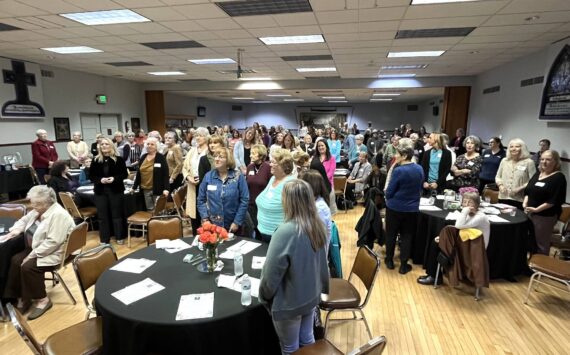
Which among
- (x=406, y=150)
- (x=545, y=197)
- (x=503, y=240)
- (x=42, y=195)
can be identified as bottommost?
(x=503, y=240)

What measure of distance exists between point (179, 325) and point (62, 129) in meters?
9.95

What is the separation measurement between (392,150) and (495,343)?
4.80m

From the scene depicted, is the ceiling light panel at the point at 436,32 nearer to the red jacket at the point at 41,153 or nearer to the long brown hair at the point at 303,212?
the long brown hair at the point at 303,212

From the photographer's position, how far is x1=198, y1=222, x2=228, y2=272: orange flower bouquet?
2213mm

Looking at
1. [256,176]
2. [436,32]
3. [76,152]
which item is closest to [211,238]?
[256,176]

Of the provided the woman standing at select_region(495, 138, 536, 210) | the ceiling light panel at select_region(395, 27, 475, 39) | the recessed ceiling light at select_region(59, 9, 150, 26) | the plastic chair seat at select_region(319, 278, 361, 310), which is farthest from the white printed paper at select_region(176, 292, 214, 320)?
the ceiling light panel at select_region(395, 27, 475, 39)

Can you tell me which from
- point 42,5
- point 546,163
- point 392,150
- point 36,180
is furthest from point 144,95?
point 546,163

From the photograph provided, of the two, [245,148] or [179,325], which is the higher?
[245,148]

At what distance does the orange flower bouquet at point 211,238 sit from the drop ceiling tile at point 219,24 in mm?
3573

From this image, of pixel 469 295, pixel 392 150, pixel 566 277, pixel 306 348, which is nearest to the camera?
pixel 306 348

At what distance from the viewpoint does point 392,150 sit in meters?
7.11

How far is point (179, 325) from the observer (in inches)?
69.7

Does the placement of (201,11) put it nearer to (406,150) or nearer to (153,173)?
(153,173)

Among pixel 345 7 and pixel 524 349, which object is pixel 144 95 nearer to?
pixel 345 7
